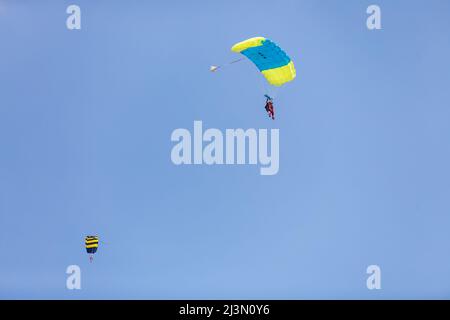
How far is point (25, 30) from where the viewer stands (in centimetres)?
286

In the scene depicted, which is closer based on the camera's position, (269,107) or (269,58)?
(269,58)

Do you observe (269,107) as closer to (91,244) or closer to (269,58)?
(269,58)

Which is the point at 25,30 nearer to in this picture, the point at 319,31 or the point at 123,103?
the point at 123,103

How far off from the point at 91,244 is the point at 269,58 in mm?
1463

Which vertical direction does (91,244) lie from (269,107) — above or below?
below

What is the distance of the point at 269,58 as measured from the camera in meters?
2.62

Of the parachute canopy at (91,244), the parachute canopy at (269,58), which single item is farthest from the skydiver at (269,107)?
the parachute canopy at (91,244)

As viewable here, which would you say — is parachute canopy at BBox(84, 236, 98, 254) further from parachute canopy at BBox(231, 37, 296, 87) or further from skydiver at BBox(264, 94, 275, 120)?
parachute canopy at BBox(231, 37, 296, 87)

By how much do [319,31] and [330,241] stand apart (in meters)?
1.23

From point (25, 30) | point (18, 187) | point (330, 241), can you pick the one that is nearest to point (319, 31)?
point (330, 241)

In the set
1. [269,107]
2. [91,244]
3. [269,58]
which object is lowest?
[91,244]

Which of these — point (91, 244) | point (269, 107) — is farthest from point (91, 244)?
point (269, 107)

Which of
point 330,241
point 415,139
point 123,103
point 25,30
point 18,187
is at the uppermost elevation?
point 25,30
